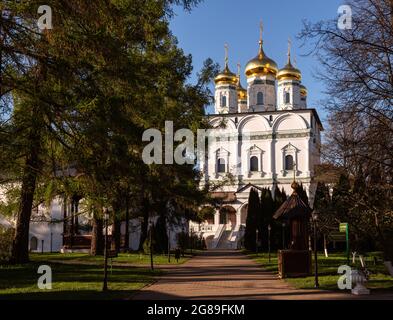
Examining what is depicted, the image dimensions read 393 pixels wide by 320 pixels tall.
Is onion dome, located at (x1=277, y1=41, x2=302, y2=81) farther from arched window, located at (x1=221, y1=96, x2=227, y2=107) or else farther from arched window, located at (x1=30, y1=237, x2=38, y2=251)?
arched window, located at (x1=30, y1=237, x2=38, y2=251)

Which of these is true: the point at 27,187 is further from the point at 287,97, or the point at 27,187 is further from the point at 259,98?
the point at 287,97

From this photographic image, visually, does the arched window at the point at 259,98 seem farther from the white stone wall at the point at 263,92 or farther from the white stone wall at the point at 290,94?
the white stone wall at the point at 290,94

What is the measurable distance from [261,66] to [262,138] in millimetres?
8844

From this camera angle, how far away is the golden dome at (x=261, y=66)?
64375mm

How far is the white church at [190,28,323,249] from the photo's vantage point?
5894cm

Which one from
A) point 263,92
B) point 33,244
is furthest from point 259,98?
A: point 33,244

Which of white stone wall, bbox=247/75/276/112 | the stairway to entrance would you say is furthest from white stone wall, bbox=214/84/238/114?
the stairway to entrance

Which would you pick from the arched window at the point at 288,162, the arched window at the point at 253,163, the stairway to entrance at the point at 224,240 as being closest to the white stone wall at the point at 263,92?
the arched window at the point at 253,163

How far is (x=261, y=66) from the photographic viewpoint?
64.4 meters

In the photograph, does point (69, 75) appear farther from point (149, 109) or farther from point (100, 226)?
point (100, 226)

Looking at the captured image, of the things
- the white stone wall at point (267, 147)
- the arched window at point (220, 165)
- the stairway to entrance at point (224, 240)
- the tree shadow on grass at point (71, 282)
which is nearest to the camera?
the tree shadow on grass at point (71, 282)

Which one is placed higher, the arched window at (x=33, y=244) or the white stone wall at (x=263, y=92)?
the white stone wall at (x=263, y=92)
